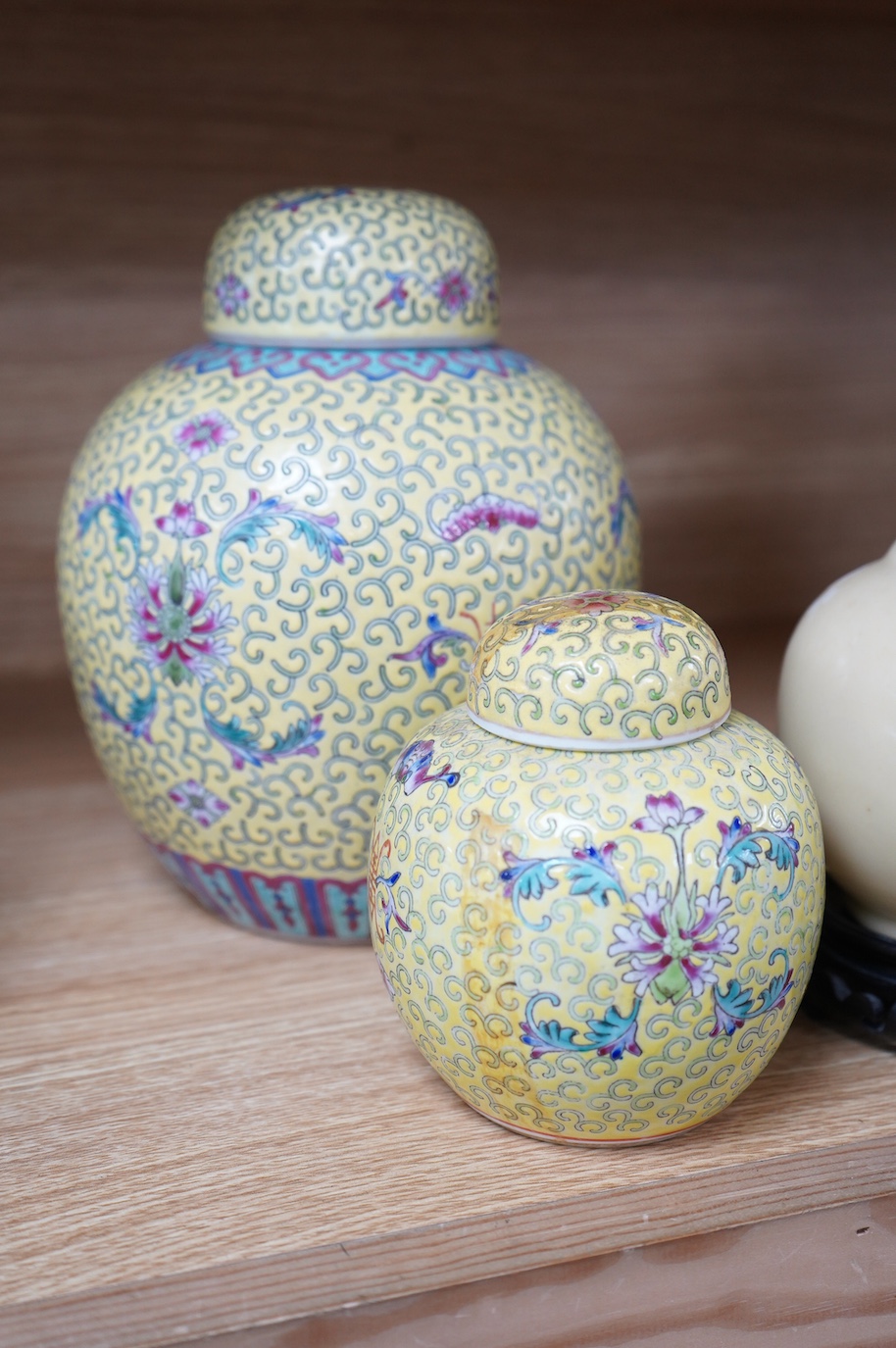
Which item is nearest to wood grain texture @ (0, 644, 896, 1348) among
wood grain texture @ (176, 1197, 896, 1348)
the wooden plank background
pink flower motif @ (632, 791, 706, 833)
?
wood grain texture @ (176, 1197, 896, 1348)

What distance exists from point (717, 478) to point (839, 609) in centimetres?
61

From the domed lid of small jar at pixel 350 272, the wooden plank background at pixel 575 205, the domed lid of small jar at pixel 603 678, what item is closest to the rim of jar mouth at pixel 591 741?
the domed lid of small jar at pixel 603 678

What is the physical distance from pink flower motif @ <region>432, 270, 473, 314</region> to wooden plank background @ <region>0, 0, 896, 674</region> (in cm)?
40

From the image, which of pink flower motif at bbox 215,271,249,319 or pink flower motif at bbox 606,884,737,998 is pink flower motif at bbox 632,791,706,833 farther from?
pink flower motif at bbox 215,271,249,319

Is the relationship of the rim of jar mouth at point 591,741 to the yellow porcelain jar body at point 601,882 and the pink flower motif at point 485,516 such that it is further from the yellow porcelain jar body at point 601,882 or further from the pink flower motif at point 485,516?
the pink flower motif at point 485,516

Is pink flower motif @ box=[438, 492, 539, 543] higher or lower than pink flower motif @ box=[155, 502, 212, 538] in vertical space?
higher

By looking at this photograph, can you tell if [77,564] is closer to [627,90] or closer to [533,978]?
[533,978]

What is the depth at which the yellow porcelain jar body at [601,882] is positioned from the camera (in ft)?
1.72

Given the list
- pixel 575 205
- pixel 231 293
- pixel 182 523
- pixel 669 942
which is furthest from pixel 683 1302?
pixel 575 205

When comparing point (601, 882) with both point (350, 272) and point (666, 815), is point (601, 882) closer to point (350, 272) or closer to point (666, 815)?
point (666, 815)

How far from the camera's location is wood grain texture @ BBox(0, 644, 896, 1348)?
1.69ft

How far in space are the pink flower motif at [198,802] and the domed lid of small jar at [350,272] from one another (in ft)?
0.75

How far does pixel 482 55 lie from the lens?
3.51 feet

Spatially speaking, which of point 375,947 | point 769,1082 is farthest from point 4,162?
point 769,1082
